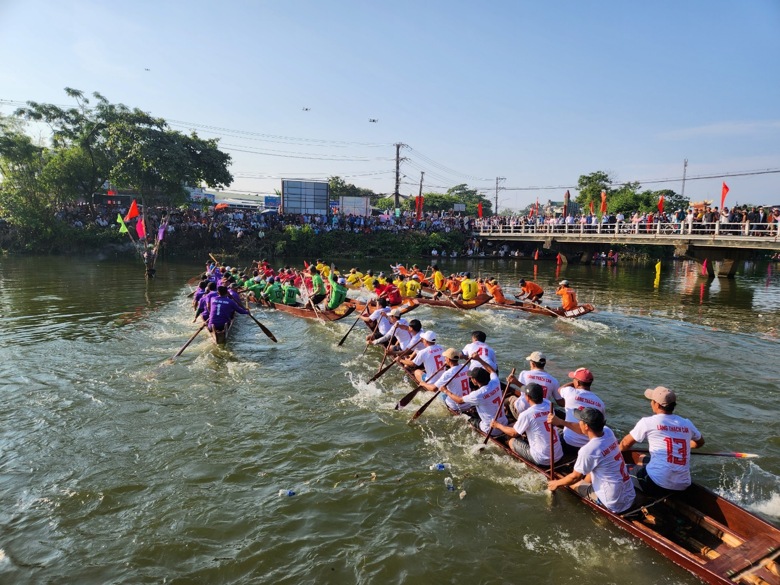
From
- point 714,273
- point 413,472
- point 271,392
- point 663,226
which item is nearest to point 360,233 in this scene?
point 663,226

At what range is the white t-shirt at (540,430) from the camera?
19.6 ft

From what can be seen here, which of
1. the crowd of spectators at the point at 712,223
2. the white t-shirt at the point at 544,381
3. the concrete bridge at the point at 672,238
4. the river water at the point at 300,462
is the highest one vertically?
the crowd of spectators at the point at 712,223

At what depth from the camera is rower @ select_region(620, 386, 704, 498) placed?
5.17m

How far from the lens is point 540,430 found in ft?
19.7

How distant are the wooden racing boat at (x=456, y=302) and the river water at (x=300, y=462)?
2.73m

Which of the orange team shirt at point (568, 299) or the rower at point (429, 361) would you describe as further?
the orange team shirt at point (568, 299)

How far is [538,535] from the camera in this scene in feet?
17.6

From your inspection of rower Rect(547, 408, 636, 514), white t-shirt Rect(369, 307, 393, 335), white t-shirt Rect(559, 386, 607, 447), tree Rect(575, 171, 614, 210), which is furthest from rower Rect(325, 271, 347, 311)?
tree Rect(575, 171, 614, 210)

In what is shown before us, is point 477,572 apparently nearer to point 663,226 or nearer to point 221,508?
point 221,508

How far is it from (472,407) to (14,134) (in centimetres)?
4042

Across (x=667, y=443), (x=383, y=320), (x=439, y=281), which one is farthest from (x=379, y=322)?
(x=667, y=443)

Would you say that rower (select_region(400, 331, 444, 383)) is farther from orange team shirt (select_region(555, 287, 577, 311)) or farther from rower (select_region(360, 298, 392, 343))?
orange team shirt (select_region(555, 287, 577, 311))

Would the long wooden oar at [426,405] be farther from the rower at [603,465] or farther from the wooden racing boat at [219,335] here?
the wooden racing boat at [219,335]

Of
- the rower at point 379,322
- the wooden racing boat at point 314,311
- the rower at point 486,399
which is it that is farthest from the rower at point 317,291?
the rower at point 486,399
